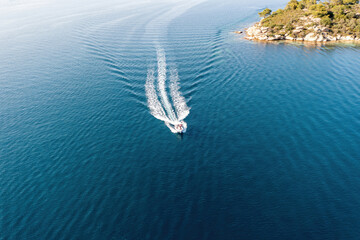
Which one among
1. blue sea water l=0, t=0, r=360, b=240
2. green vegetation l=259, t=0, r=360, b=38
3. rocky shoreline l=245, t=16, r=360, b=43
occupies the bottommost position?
blue sea water l=0, t=0, r=360, b=240

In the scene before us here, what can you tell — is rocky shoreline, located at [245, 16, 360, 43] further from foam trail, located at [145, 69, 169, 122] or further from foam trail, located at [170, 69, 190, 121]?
foam trail, located at [145, 69, 169, 122]

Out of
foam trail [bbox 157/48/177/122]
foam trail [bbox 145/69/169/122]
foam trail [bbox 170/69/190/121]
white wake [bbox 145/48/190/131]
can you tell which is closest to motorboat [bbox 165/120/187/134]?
white wake [bbox 145/48/190/131]

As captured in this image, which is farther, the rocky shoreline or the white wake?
the rocky shoreline

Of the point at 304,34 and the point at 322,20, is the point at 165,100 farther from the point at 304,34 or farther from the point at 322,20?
the point at 322,20

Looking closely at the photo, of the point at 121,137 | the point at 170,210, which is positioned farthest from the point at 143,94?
the point at 170,210

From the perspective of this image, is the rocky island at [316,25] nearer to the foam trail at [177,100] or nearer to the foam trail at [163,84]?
the foam trail at [163,84]

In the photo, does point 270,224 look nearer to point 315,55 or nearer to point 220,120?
point 220,120

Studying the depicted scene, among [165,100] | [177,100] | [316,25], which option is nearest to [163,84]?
[165,100]
